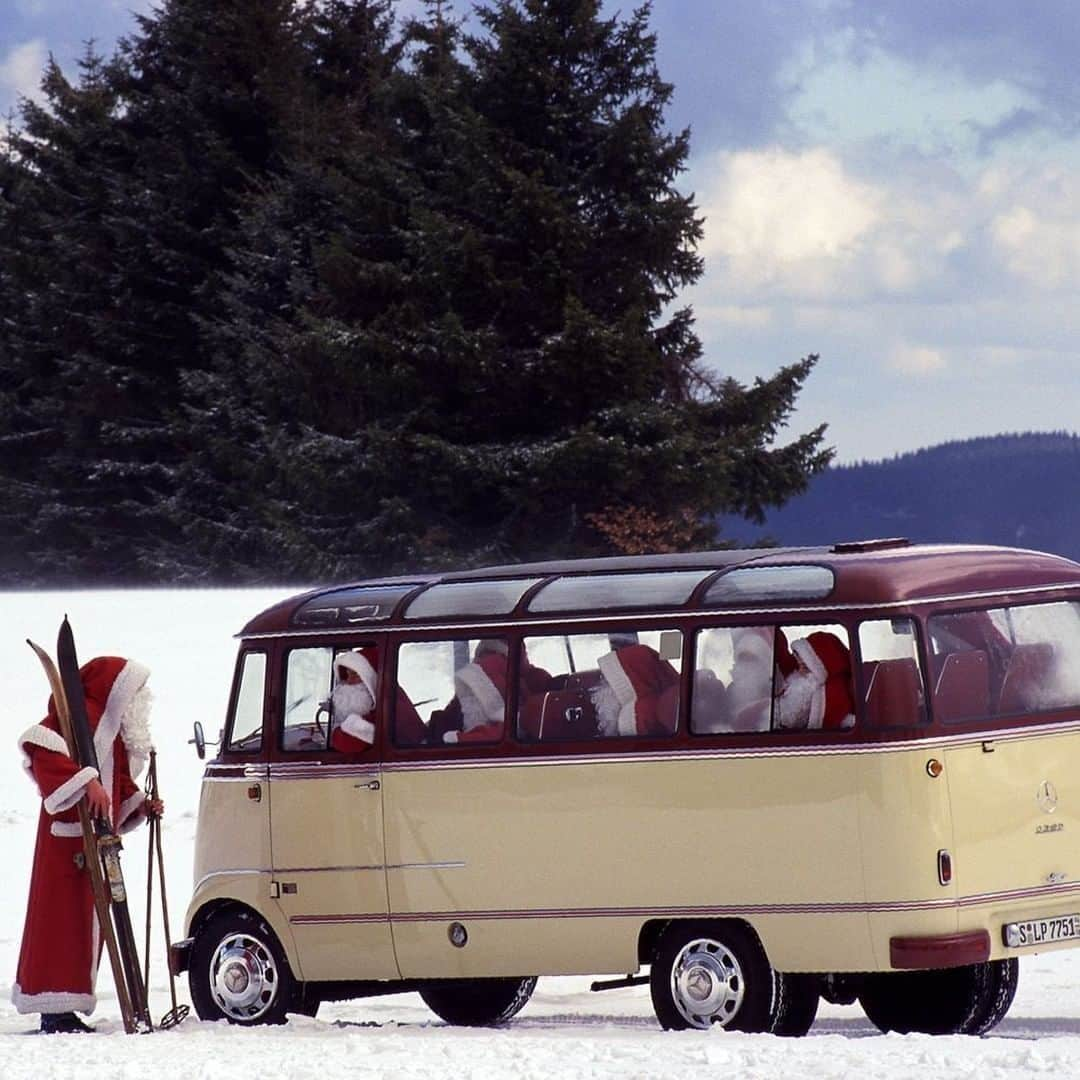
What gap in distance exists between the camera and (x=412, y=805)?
40.3 ft

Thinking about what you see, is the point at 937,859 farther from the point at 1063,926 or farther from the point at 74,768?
the point at 74,768

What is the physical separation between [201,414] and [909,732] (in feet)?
135

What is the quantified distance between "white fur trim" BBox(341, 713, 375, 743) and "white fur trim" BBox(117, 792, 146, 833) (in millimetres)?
1144

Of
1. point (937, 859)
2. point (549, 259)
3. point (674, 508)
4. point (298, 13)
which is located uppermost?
point (298, 13)

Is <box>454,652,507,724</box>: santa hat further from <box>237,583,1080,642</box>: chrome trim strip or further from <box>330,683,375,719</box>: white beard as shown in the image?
<box>330,683,375,719</box>: white beard

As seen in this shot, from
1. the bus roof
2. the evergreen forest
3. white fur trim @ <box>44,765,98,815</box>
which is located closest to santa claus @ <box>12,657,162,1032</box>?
white fur trim @ <box>44,765,98,815</box>

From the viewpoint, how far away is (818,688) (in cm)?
1109

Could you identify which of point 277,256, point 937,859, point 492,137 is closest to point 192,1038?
point 937,859

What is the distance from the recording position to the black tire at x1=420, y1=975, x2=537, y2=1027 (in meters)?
13.3

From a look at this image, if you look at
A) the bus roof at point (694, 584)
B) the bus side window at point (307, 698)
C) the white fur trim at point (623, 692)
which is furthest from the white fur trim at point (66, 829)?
the white fur trim at point (623, 692)

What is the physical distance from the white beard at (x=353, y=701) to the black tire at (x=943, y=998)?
115 inches

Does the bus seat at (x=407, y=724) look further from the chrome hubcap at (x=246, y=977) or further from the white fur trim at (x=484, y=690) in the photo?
the chrome hubcap at (x=246, y=977)

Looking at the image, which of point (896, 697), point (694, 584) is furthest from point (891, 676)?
point (694, 584)

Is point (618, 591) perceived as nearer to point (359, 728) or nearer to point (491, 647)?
point (491, 647)
